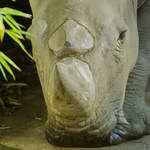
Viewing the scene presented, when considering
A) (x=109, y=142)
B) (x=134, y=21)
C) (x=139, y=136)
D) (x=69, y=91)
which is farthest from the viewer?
(x=139, y=136)

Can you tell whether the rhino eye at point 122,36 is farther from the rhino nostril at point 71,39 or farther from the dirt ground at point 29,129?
the dirt ground at point 29,129

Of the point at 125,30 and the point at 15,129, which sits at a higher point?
the point at 125,30

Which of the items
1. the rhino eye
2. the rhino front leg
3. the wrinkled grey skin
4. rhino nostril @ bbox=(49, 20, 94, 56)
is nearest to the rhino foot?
the rhino front leg

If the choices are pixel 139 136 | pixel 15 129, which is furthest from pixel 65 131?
pixel 15 129

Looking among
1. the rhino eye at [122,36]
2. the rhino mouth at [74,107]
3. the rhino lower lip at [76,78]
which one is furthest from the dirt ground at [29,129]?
the rhino lower lip at [76,78]

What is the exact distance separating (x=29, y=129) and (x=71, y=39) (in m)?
1.25

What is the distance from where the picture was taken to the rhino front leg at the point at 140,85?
2471mm

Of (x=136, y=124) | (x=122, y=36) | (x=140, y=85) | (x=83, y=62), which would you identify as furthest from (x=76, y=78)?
(x=140, y=85)

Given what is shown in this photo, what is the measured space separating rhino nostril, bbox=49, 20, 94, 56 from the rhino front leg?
0.93 metres

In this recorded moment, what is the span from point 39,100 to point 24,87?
259 mm

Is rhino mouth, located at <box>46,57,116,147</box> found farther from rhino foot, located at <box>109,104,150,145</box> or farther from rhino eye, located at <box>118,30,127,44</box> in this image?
rhino foot, located at <box>109,104,150,145</box>

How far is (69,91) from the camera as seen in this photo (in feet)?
4.92

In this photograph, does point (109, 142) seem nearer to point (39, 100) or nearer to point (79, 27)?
point (79, 27)

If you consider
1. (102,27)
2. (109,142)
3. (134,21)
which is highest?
(102,27)
